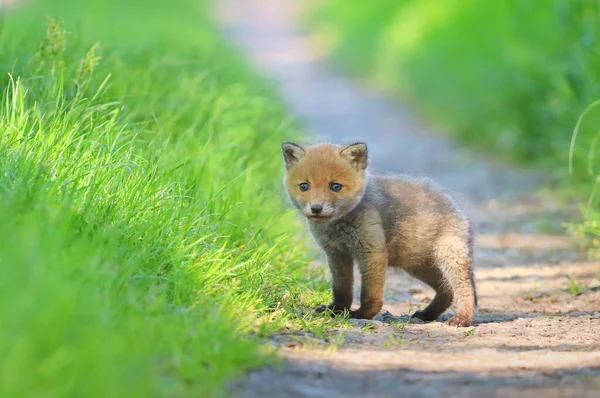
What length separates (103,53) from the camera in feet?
29.3

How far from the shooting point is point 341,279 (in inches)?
250

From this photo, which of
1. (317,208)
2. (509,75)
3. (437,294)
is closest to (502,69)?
(509,75)

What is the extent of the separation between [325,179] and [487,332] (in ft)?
3.93

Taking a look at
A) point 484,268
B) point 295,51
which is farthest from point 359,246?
point 295,51

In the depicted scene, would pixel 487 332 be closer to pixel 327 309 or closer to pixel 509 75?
pixel 327 309

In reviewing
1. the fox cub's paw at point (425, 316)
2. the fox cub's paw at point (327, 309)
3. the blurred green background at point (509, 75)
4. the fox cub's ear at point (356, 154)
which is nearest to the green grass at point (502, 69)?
the blurred green background at point (509, 75)

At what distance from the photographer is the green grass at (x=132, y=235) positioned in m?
3.94

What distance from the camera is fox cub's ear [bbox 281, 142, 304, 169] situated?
6402 millimetres

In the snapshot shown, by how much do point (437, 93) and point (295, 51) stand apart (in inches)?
433

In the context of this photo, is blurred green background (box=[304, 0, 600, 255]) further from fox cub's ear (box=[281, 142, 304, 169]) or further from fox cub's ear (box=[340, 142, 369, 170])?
fox cub's ear (box=[281, 142, 304, 169])

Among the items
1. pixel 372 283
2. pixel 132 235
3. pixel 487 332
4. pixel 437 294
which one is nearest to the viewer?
pixel 132 235

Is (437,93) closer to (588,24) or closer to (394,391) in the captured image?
(588,24)

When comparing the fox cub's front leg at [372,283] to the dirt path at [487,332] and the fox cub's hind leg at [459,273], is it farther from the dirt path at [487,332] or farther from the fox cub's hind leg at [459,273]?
the fox cub's hind leg at [459,273]

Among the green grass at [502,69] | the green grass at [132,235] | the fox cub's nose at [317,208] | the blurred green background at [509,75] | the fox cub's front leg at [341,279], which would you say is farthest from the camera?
the green grass at [502,69]
